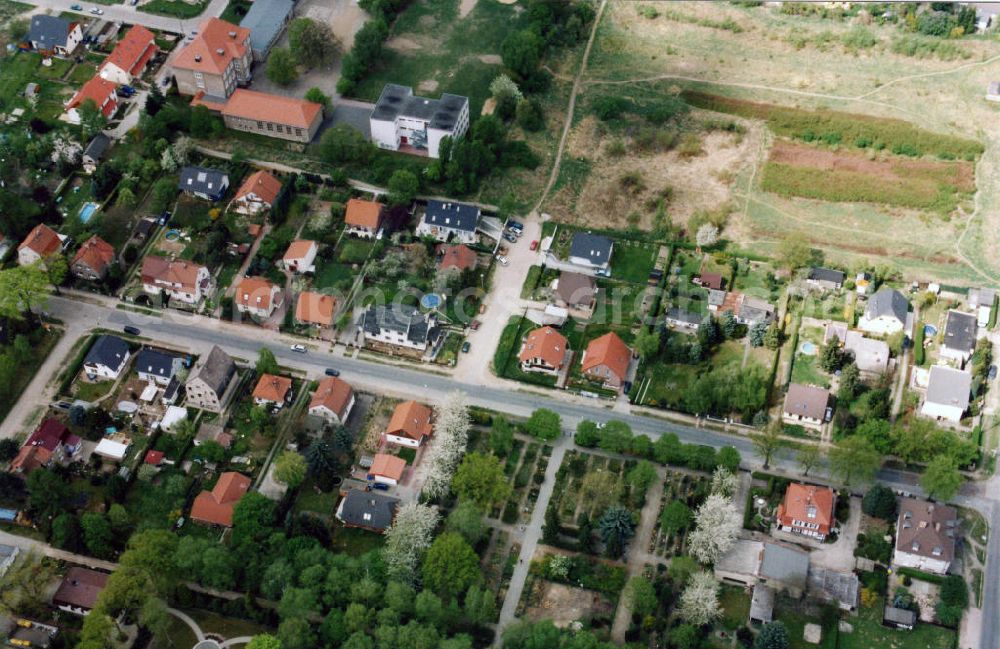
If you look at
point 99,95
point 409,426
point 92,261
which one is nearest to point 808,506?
point 409,426

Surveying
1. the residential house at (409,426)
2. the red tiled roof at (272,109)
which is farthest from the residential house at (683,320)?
the red tiled roof at (272,109)

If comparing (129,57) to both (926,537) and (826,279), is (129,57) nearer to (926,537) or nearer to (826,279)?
(826,279)

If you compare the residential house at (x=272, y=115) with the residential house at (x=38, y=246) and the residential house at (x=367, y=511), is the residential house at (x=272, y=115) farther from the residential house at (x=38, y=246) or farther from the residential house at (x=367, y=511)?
the residential house at (x=367, y=511)

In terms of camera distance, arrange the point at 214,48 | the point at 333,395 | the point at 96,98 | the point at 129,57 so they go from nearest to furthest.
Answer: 1. the point at 333,395
2. the point at 96,98
3. the point at 214,48
4. the point at 129,57

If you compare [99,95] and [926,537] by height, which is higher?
[99,95]

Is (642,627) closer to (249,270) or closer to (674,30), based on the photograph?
(249,270)

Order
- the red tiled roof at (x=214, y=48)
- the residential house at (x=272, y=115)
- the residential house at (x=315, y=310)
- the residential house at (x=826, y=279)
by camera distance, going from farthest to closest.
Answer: the red tiled roof at (x=214, y=48), the residential house at (x=272, y=115), the residential house at (x=826, y=279), the residential house at (x=315, y=310)

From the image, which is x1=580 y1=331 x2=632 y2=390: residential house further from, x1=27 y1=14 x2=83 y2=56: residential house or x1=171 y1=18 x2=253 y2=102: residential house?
x1=27 y1=14 x2=83 y2=56: residential house
